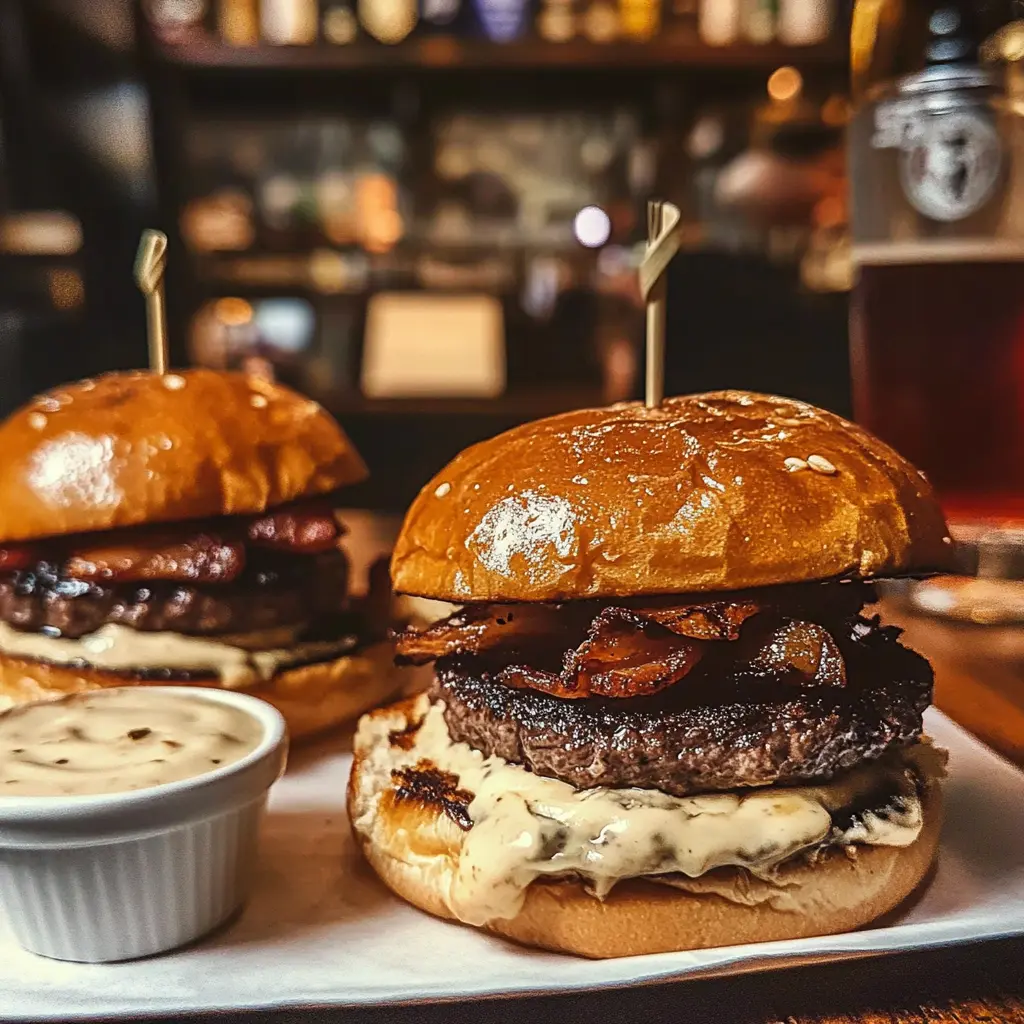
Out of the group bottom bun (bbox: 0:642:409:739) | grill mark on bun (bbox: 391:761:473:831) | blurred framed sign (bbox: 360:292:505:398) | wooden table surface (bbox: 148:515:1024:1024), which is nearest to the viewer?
wooden table surface (bbox: 148:515:1024:1024)

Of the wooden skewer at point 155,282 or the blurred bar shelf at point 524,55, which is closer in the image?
the wooden skewer at point 155,282

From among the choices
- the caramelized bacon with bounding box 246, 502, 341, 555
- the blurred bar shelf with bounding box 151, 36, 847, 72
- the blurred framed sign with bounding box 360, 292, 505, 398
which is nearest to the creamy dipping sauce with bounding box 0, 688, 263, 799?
the caramelized bacon with bounding box 246, 502, 341, 555

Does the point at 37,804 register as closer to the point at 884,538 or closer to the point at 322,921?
the point at 322,921

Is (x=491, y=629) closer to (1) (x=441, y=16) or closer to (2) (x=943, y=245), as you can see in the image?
(2) (x=943, y=245)

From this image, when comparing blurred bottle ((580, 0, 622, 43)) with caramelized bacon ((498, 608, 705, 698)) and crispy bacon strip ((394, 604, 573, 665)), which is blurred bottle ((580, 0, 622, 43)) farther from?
caramelized bacon ((498, 608, 705, 698))

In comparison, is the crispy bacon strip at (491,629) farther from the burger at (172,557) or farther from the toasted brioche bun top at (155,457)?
the toasted brioche bun top at (155,457)

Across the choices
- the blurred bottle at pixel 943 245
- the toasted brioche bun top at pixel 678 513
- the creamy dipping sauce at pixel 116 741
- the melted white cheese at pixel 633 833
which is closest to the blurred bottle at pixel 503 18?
the blurred bottle at pixel 943 245
